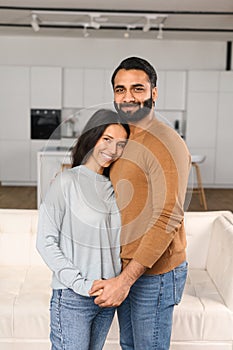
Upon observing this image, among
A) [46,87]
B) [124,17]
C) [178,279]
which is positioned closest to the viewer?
[178,279]

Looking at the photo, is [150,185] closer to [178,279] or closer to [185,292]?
[178,279]

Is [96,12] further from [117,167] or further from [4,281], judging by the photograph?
[117,167]

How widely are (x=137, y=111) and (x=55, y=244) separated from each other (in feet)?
1.41

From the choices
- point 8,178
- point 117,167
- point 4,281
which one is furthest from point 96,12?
point 117,167

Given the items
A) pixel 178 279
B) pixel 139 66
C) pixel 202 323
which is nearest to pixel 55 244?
pixel 178 279

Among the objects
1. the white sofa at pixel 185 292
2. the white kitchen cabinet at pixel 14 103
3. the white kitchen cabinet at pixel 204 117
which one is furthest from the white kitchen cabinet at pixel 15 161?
the white sofa at pixel 185 292

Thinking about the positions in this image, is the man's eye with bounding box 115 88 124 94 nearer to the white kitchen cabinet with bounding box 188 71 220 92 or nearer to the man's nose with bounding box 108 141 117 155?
the man's nose with bounding box 108 141 117 155

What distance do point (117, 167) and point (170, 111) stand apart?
24.4ft

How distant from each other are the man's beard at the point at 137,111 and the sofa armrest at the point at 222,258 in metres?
Answer: 1.33

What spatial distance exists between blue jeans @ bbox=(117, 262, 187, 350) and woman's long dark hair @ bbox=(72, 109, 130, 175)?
0.39 metres

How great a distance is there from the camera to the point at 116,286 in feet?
4.22

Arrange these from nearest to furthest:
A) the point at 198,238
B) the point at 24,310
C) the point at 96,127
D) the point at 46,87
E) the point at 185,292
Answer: the point at 96,127 < the point at 24,310 < the point at 185,292 < the point at 198,238 < the point at 46,87

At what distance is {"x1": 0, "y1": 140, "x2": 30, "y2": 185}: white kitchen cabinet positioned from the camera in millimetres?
8227

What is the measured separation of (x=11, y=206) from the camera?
636 cm
